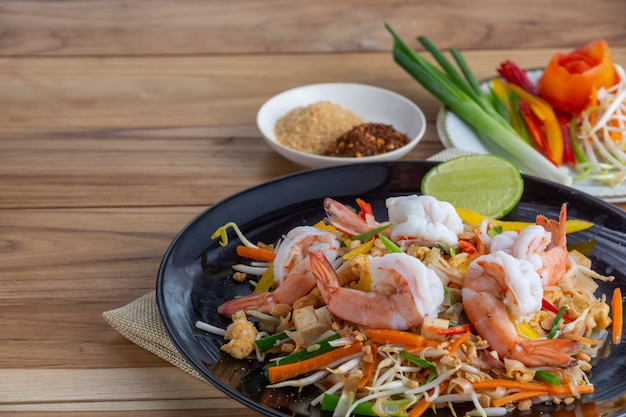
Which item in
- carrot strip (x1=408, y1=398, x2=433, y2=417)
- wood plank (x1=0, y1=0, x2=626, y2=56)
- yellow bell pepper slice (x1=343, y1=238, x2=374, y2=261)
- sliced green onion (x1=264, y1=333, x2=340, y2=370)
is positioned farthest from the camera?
wood plank (x1=0, y1=0, x2=626, y2=56)

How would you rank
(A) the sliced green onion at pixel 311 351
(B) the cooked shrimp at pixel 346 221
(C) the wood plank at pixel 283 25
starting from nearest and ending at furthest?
1. (A) the sliced green onion at pixel 311 351
2. (B) the cooked shrimp at pixel 346 221
3. (C) the wood plank at pixel 283 25

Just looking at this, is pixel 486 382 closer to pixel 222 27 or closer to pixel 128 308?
pixel 128 308

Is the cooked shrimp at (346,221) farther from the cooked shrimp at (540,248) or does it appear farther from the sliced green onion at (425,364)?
the sliced green onion at (425,364)

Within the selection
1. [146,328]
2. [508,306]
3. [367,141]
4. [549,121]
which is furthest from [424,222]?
[549,121]

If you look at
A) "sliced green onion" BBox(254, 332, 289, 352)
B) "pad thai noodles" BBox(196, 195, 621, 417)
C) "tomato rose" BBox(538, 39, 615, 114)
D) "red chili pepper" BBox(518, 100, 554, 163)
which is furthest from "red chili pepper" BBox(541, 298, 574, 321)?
"tomato rose" BBox(538, 39, 615, 114)

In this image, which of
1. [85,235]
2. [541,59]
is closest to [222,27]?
[541,59]

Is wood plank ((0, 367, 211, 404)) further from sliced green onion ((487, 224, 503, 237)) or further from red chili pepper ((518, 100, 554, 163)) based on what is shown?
red chili pepper ((518, 100, 554, 163))

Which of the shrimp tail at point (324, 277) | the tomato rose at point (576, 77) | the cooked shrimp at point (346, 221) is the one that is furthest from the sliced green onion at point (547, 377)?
the tomato rose at point (576, 77)

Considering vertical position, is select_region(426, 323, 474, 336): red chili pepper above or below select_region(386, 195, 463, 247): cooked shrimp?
below
